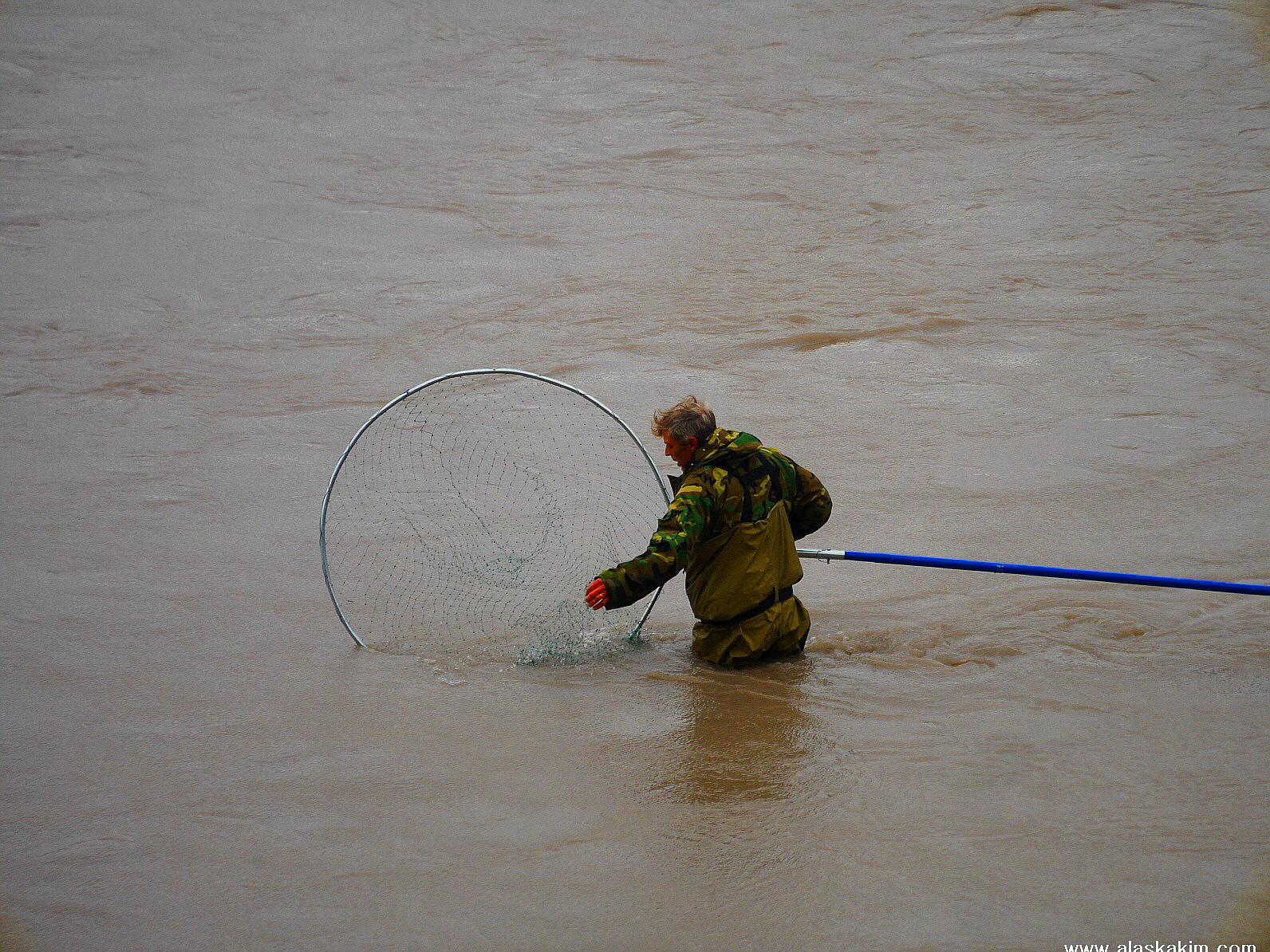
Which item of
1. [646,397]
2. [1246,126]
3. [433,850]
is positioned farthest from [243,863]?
[1246,126]

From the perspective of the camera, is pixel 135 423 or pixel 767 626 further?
pixel 135 423

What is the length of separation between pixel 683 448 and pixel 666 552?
0.49m

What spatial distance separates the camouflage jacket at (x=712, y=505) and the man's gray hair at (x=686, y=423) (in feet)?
0.17

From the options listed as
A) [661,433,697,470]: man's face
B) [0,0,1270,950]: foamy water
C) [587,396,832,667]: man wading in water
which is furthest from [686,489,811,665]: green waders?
[661,433,697,470]: man's face

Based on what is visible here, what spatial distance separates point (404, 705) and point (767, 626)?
1.47 meters

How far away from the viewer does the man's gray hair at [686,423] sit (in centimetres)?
463

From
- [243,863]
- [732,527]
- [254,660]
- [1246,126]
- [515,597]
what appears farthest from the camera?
[1246,126]

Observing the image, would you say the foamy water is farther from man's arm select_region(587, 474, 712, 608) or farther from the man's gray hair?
Result: the man's gray hair

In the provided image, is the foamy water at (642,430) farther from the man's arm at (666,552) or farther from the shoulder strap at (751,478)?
the shoulder strap at (751,478)

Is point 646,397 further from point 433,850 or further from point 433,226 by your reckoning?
point 433,850

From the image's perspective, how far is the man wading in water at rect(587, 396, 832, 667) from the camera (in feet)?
14.8

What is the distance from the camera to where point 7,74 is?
1531cm

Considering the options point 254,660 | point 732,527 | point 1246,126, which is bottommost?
point 254,660

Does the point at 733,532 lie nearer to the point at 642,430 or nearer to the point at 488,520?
the point at 488,520
